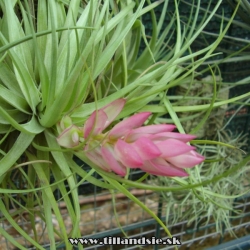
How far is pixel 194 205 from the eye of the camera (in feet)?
2.76

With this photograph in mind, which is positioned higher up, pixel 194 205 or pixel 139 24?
pixel 139 24

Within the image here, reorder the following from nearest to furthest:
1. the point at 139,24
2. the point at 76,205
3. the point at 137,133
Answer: the point at 137,133
the point at 76,205
the point at 139,24

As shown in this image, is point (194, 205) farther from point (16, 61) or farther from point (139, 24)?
point (16, 61)

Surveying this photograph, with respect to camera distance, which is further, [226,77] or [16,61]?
[226,77]

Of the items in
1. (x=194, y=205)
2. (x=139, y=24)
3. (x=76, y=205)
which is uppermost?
(x=139, y=24)

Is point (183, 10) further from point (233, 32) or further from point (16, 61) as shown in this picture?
point (16, 61)

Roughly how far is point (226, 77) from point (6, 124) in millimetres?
689

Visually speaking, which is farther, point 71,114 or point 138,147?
point 71,114

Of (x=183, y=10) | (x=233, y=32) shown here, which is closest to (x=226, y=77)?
(x=233, y=32)

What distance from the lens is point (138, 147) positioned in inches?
11.8

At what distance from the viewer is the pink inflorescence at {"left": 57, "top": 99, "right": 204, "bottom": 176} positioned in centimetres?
30

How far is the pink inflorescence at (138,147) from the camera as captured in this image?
11.6 inches

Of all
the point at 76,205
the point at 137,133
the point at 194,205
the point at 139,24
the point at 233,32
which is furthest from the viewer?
the point at 233,32

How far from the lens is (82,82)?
44 cm
